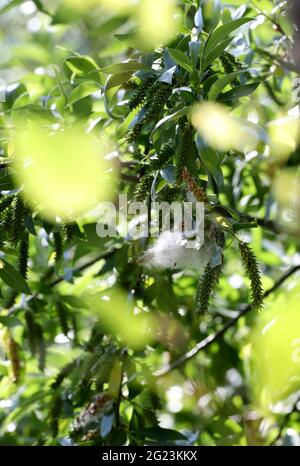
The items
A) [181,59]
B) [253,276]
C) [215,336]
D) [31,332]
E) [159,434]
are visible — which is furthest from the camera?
[215,336]

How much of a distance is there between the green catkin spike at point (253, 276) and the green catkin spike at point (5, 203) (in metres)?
0.52

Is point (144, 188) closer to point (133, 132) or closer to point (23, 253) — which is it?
point (133, 132)

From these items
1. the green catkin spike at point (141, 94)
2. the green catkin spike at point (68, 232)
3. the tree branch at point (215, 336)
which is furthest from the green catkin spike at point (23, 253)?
the tree branch at point (215, 336)

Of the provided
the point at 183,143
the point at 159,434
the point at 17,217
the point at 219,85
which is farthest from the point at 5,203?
the point at 159,434

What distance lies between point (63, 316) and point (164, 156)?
Answer: 89 cm

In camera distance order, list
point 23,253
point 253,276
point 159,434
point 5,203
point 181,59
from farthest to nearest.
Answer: point 159,434 < point 23,253 < point 5,203 < point 181,59 < point 253,276

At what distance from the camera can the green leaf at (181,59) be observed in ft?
5.07

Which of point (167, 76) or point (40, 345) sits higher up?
point (167, 76)

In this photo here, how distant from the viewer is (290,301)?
2146 millimetres

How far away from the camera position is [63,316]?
233 centimetres

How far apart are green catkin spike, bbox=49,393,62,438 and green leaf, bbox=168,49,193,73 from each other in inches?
44.3

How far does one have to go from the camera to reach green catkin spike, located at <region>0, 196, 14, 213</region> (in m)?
1.68

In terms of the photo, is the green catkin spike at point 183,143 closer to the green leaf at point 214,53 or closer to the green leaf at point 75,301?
the green leaf at point 214,53
